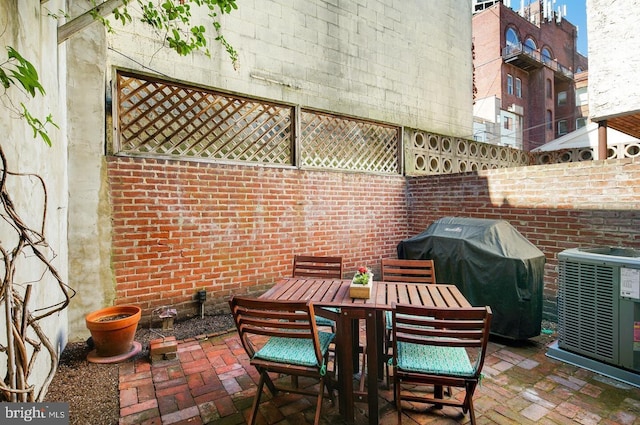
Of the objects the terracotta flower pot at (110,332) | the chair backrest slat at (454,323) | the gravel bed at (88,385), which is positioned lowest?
the gravel bed at (88,385)

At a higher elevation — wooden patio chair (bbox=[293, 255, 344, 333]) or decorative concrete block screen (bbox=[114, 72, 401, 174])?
decorative concrete block screen (bbox=[114, 72, 401, 174])

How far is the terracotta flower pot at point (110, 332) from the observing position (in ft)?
8.99

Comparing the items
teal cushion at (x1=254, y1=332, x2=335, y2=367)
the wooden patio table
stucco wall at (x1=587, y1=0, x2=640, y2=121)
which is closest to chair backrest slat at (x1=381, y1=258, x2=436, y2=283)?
the wooden patio table

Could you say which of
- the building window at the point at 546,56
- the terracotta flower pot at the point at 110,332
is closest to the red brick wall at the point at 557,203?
the terracotta flower pot at the point at 110,332

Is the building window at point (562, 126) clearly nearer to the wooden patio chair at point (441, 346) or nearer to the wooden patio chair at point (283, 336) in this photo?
the wooden patio chair at point (441, 346)

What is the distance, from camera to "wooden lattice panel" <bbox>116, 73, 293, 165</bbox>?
3.45m

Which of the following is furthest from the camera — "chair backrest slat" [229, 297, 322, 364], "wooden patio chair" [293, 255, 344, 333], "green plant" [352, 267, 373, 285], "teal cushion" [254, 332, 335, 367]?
"wooden patio chair" [293, 255, 344, 333]

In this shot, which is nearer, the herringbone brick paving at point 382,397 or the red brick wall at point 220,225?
the herringbone brick paving at point 382,397

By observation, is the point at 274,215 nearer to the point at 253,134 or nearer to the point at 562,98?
the point at 253,134

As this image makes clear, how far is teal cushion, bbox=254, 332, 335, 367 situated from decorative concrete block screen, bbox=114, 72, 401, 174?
250 centimetres

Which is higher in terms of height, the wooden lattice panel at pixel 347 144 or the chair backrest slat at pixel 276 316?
the wooden lattice panel at pixel 347 144

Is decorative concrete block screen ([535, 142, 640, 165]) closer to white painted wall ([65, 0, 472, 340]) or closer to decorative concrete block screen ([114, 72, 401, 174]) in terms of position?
white painted wall ([65, 0, 472, 340])

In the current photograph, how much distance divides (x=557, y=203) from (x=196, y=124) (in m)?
4.56

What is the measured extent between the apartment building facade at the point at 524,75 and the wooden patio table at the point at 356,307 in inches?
624
